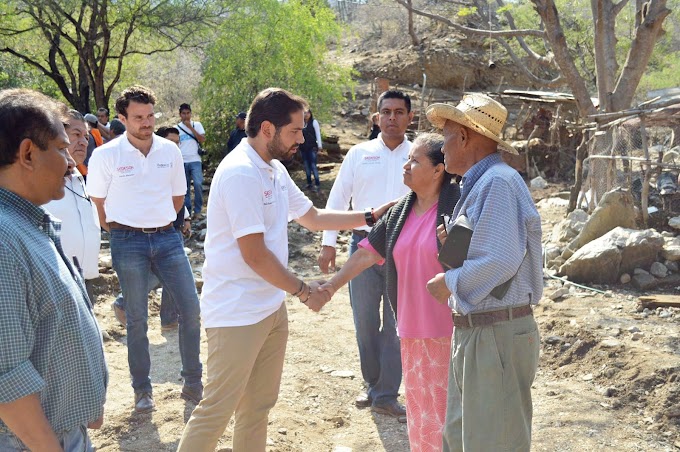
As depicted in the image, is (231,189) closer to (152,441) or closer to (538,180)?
(152,441)

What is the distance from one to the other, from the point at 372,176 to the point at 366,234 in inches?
17.2

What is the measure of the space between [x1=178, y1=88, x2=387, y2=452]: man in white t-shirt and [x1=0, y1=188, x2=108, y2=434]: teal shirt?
4.14 ft

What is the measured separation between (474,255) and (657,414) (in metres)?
3.06

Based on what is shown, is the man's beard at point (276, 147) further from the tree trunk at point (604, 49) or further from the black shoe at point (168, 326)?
the tree trunk at point (604, 49)

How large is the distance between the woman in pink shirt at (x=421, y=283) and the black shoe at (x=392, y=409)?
1.48m

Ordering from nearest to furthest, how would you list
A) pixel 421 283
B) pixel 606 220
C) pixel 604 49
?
1. pixel 421 283
2. pixel 606 220
3. pixel 604 49

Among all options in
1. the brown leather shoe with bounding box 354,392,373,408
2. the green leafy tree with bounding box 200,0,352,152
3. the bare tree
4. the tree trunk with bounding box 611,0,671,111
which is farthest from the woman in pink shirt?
the bare tree

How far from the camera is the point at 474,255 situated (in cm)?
290

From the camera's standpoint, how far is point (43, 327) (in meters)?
2.04

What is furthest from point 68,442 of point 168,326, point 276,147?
point 168,326

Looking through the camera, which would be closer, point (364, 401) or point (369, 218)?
point (369, 218)

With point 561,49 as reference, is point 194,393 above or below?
below

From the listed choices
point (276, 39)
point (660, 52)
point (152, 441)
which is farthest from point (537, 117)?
point (152, 441)

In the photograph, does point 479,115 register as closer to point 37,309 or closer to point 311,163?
point 37,309
